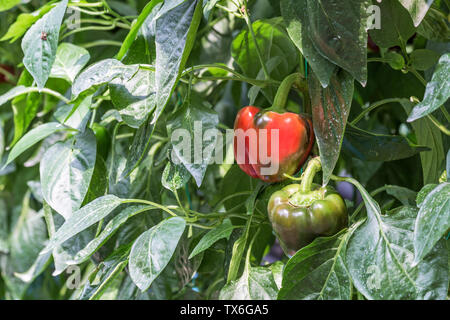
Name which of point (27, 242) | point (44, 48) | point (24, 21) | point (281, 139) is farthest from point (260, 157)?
point (27, 242)

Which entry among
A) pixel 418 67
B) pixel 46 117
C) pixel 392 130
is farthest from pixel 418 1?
pixel 46 117

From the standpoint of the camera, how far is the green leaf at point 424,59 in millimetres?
537

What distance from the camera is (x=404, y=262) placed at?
15.6 inches

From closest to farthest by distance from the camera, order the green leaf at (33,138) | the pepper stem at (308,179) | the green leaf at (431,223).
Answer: the green leaf at (431,223) < the pepper stem at (308,179) < the green leaf at (33,138)

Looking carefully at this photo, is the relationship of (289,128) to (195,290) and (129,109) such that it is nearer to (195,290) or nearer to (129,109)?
(129,109)

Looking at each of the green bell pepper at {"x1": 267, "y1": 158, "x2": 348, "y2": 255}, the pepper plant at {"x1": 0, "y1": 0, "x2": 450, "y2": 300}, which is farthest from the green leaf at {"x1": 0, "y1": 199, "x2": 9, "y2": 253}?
the green bell pepper at {"x1": 267, "y1": 158, "x2": 348, "y2": 255}

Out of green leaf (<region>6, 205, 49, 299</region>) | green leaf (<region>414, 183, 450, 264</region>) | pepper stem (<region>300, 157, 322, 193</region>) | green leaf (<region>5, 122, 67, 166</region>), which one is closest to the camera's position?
green leaf (<region>414, 183, 450, 264</region>)

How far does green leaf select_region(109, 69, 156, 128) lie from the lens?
20.6 inches

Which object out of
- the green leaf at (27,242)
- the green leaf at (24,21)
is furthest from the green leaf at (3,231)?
the green leaf at (24,21)

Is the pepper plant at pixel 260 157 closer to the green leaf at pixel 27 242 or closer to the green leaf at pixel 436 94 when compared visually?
the green leaf at pixel 436 94

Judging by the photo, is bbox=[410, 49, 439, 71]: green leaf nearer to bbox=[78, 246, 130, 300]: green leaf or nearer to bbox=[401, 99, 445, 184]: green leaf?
bbox=[401, 99, 445, 184]: green leaf

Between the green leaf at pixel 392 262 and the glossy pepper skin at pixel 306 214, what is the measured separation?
24mm

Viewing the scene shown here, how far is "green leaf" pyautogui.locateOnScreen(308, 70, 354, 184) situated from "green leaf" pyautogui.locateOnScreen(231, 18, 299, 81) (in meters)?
0.21
